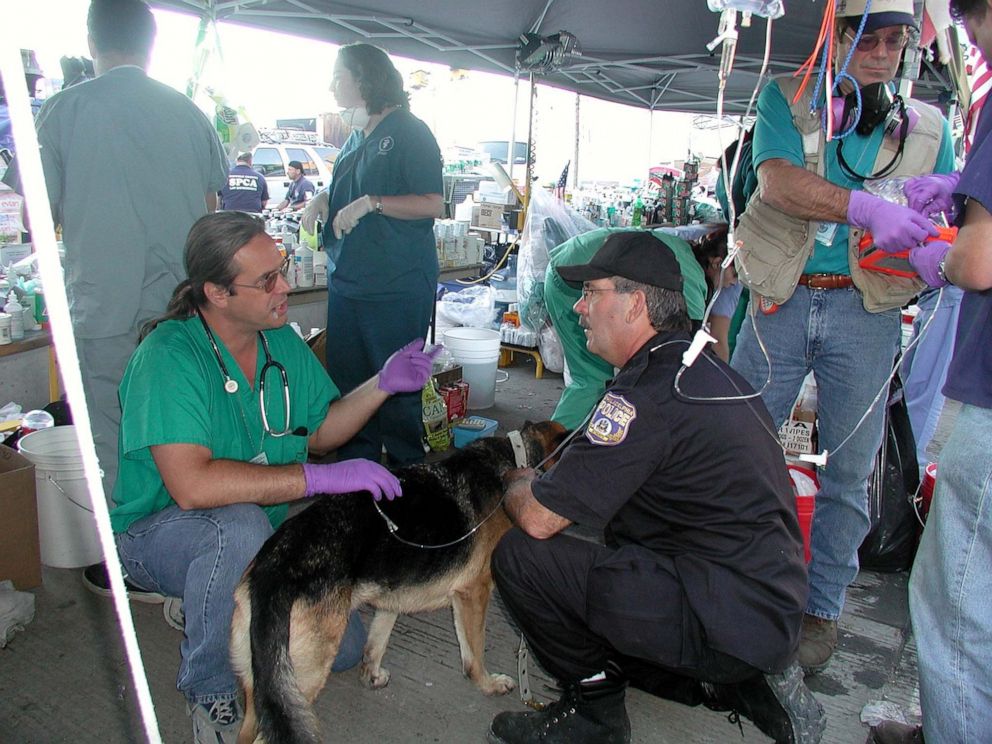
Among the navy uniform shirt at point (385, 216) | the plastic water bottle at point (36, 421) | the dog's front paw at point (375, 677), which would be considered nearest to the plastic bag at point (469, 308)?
the navy uniform shirt at point (385, 216)

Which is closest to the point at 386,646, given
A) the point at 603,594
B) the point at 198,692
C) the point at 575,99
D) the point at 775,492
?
the point at 198,692

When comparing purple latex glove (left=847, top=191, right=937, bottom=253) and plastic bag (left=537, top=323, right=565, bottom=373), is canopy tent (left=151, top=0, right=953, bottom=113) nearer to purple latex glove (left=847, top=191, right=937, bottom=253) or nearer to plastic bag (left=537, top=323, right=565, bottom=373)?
plastic bag (left=537, top=323, right=565, bottom=373)

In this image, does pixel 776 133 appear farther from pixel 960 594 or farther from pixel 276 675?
pixel 276 675

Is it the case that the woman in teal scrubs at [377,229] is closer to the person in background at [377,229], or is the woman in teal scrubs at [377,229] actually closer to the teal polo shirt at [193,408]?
the person in background at [377,229]

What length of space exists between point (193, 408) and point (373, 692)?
1.12 metres

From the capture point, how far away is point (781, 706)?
186 cm

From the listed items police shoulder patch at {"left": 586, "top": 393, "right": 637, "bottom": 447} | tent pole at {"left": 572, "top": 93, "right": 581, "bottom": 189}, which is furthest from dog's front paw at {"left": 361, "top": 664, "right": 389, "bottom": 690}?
tent pole at {"left": 572, "top": 93, "right": 581, "bottom": 189}

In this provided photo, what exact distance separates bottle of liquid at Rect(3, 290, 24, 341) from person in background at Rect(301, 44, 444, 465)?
143 centimetres

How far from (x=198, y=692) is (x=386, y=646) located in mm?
725

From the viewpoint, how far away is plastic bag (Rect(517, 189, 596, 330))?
5.46 meters

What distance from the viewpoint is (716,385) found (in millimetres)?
1666

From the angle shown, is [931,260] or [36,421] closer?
[931,260]

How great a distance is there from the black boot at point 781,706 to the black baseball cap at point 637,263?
112 centimetres

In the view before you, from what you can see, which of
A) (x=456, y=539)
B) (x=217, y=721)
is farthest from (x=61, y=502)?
(x=456, y=539)
